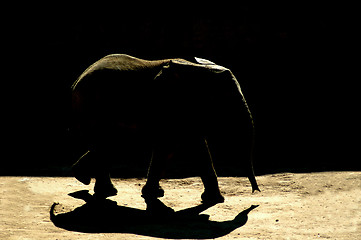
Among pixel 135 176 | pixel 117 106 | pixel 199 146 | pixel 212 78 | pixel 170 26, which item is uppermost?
pixel 170 26

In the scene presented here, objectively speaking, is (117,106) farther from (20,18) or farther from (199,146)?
(20,18)

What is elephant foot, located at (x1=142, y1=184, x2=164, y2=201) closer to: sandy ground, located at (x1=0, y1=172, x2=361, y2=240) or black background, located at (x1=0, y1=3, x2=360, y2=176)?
sandy ground, located at (x1=0, y1=172, x2=361, y2=240)

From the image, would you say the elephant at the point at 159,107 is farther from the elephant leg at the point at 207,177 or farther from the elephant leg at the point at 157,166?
the elephant leg at the point at 207,177

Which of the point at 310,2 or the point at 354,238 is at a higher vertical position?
the point at 310,2

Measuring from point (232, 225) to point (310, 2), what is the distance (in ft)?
22.4

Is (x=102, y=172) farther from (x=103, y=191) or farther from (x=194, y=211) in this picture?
(x=194, y=211)

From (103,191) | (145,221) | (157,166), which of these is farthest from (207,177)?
(103,191)

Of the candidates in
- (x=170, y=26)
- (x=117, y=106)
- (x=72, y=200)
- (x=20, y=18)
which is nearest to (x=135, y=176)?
(x=72, y=200)

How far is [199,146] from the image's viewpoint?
6.54 m

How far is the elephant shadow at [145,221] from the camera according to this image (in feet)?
16.8

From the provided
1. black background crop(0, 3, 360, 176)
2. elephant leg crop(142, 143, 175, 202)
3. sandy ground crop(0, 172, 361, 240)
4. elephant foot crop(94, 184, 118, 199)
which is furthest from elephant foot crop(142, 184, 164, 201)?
black background crop(0, 3, 360, 176)

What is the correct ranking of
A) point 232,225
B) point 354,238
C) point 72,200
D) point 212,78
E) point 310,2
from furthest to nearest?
point 310,2 → point 72,200 → point 212,78 → point 232,225 → point 354,238

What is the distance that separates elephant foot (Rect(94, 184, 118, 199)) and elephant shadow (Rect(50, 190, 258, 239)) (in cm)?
8

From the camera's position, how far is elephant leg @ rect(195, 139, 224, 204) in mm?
6393
